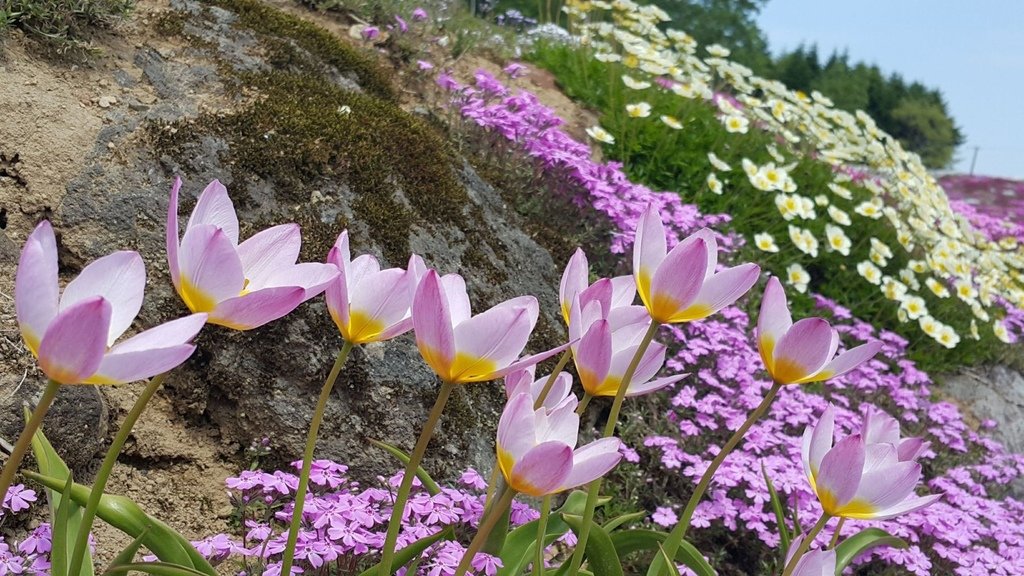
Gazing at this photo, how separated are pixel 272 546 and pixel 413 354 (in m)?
1.04

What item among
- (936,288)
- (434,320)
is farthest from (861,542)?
(936,288)

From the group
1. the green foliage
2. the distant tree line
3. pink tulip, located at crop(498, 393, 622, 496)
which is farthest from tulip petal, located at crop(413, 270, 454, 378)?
the distant tree line

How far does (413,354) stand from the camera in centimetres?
269

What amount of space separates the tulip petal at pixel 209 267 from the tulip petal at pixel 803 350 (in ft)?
2.47

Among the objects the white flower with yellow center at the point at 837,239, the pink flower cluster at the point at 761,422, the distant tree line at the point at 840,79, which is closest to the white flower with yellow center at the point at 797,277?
the pink flower cluster at the point at 761,422

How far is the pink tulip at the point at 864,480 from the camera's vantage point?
1243 mm

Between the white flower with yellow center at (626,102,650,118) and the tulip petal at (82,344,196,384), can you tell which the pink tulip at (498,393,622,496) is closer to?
the tulip petal at (82,344,196,384)

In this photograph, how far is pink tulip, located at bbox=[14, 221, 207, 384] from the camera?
81 centimetres

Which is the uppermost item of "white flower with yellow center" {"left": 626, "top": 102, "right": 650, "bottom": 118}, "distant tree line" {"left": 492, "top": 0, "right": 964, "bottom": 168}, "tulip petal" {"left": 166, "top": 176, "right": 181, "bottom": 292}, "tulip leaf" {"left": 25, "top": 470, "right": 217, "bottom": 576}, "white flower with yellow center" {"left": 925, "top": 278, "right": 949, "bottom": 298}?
"tulip petal" {"left": 166, "top": 176, "right": 181, "bottom": 292}

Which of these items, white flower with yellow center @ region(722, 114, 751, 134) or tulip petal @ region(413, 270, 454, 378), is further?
white flower with yellow center @ region(722, 114, 751, 134)

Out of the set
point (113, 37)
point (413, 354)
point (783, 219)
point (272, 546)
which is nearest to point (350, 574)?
point (272, 546)

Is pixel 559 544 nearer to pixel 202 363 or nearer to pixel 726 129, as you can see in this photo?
pixel 202 363

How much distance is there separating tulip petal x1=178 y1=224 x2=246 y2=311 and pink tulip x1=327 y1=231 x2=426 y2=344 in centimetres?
16

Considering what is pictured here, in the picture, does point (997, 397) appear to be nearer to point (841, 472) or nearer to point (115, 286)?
point (841, 472)
